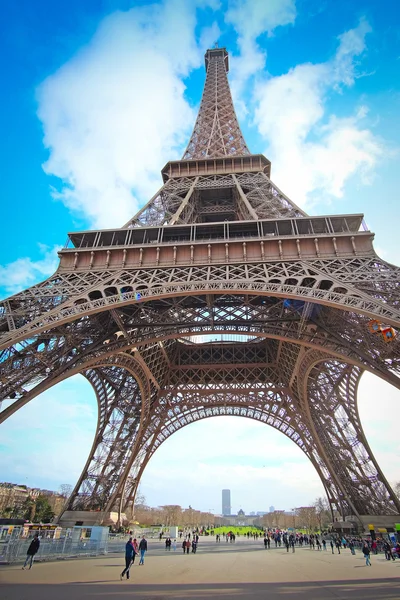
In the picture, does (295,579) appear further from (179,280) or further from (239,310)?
(239,310)

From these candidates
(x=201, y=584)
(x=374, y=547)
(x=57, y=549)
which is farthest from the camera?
(x=374, y=547)

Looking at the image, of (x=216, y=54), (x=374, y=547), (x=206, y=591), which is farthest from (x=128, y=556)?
(x=216, y=54)

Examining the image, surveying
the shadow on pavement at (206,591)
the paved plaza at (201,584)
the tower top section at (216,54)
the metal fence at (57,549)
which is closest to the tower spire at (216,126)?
the tower top section at (216,54)

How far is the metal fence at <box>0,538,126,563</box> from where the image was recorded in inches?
526

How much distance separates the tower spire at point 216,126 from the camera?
3284 centimetres

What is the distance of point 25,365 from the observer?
17.3m

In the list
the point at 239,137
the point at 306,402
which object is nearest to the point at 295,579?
the point at 306,402

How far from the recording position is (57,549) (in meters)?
16.3

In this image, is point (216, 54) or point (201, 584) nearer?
point (201, 584)

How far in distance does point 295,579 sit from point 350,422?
71.1 ft

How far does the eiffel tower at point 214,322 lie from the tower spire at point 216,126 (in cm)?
23

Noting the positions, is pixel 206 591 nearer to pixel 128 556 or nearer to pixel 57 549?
pixel 128 556

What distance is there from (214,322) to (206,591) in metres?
12.8

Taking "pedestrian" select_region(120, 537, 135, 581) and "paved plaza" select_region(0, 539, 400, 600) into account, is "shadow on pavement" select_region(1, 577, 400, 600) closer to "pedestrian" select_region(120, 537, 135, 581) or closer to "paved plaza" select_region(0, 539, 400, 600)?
"paved plaza" select_region(0, 539, 400, 600)
